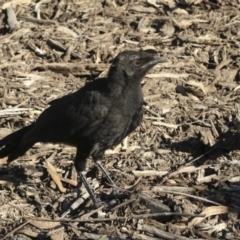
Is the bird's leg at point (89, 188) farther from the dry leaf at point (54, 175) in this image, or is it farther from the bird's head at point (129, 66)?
the bird's head at point (129, 66)

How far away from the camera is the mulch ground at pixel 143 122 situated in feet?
24.1

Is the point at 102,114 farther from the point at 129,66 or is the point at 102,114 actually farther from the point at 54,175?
the point at 54,175

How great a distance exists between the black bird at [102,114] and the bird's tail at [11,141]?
0.28m

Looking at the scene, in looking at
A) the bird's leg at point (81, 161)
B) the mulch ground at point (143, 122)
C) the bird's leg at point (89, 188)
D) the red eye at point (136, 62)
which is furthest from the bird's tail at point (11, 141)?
the red eye at point (136, 62)

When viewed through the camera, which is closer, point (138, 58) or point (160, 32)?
point (138, 58)

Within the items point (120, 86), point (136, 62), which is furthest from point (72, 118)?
point (136, 62)

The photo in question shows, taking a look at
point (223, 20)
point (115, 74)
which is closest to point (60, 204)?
point (115, 74)

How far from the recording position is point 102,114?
7.77 meters

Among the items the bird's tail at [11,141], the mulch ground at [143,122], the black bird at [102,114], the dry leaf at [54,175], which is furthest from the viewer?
the bird's tail at [11,141]

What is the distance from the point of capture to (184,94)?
373 inches

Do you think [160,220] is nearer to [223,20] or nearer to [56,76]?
[56,76]

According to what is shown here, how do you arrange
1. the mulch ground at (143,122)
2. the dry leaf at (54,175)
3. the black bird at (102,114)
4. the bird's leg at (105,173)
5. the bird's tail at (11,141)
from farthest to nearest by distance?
the bird's tail at (11,141), the dry leaf at (54,175), the bird's leg at (105,173), the black bird at (102,114), the mulch ground at (143,122)

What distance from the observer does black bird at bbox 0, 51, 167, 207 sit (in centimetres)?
775

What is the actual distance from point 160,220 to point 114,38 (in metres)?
4.11
